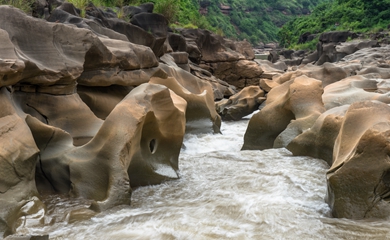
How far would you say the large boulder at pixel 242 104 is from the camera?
12.5 meters

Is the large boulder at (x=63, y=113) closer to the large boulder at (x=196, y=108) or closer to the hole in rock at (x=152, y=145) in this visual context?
the hole in rock at (x=152, y=145)

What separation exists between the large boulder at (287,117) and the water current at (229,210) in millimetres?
967

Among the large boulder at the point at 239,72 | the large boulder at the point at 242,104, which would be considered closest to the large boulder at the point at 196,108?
the large boulder at the point at 242,104

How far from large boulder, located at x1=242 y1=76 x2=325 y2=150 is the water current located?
0.97 meters

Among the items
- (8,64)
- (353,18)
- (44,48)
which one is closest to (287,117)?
(44,48)

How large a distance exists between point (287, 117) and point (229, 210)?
12.0 ft

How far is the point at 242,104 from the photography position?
41.8ft

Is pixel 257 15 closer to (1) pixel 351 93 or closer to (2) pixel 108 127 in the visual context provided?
(1) pixel 351 93

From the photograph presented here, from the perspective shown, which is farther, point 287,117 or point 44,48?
point 287,117

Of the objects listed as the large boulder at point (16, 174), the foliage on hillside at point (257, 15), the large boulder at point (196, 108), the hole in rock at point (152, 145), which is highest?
the large boulder at point (16, 174)

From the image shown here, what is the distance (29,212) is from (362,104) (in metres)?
3.69

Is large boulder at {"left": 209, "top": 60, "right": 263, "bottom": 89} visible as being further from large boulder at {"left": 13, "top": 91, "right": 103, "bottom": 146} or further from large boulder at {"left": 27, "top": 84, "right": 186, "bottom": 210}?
large boulder at {"left": 27, "top": 84, "right": 186, "bottom": 210}

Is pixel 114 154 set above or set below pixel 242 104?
above

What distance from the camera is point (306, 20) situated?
213ft
